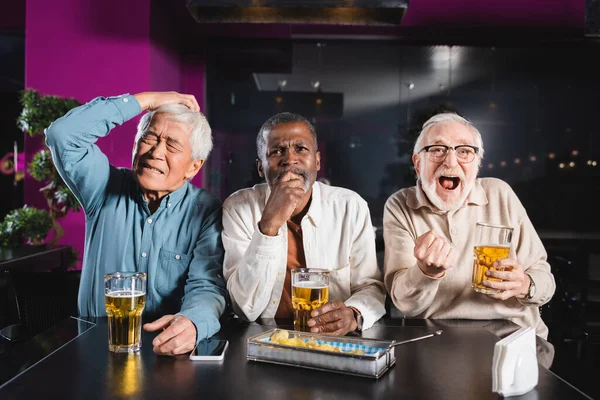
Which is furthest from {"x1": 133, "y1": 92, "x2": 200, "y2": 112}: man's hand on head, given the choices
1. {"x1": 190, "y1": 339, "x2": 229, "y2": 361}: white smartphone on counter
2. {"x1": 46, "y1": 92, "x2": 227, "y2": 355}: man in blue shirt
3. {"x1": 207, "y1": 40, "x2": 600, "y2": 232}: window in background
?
{"x1": 207, "y1": 40, "x2": 600, "y2": 232}: window in background

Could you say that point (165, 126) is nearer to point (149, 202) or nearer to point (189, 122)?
point (189, 122)

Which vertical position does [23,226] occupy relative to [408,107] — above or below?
below

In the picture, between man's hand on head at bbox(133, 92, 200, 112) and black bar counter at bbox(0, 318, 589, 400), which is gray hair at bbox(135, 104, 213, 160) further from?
black bar counter at bbox(0, 318, 589, 400)

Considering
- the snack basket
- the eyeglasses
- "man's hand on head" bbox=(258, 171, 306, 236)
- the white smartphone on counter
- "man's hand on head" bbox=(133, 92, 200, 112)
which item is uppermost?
"man's hand on head" bbox=(133, 92, 200, 112)

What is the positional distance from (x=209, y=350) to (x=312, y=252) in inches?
29.7

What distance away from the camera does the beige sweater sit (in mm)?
1802

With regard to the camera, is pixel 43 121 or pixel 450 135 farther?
pixel 43 121

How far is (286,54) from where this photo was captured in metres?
5.53

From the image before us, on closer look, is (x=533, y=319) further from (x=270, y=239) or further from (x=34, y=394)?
(x=34, y=394)

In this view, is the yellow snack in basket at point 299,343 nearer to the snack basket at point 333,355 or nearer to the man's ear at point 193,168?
the snack basket at point 333,355

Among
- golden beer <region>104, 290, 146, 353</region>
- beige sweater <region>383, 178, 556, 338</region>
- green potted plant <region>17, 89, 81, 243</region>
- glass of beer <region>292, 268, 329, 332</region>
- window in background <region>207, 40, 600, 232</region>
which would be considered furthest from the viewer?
window in background <region>207, 40, 600, 232</region>

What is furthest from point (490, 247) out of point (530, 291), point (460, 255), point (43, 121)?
point (43, 121)

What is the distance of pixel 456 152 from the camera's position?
6.40 feet

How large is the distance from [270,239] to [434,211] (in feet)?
2.22
